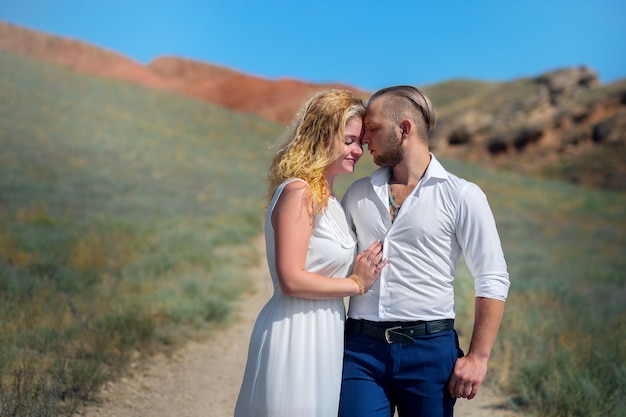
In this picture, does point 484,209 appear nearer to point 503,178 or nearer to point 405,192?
point 405,192

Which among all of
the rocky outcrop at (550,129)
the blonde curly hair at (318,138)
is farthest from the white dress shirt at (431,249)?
the rocky outcrop at (550,129)

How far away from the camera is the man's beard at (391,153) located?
2.79m

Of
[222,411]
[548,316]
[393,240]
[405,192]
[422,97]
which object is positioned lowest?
[222,411]

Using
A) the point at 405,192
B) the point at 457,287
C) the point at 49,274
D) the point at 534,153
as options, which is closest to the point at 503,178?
the point at 534,153

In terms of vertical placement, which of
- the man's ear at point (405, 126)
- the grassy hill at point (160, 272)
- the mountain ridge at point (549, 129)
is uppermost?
the mountain ridge at point (549, 129)

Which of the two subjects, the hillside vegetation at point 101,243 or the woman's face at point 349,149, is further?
the hillside vegetation at point 101,243

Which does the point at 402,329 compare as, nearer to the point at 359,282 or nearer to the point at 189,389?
the point at 359,282

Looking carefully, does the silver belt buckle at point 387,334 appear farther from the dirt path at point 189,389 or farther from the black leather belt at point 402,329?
the dirt path at point 189,389

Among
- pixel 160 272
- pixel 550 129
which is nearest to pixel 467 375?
pixel 160 272

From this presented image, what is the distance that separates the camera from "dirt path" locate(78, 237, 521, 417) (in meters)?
4.97

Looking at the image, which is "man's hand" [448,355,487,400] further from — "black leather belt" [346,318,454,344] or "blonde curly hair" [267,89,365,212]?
"blonde curly hair" [267,89,365,212]

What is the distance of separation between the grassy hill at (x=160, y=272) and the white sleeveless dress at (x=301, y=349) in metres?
0.67

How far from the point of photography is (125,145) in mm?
29469

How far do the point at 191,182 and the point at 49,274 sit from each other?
15.3 meters
